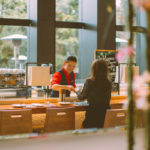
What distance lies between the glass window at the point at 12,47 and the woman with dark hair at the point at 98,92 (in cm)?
316

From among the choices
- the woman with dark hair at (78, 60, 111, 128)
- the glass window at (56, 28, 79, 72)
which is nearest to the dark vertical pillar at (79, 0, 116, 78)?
the glass window at (56, 28, 79, 72)

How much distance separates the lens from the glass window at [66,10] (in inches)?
271

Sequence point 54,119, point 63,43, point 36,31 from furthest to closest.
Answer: point 63,43 < point 36,31 < point 54,119

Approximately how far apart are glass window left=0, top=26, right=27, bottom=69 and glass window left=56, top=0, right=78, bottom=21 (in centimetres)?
94

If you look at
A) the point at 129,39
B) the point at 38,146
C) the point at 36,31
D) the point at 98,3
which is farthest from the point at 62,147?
the point at 98,3

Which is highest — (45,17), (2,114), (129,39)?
(45,17)

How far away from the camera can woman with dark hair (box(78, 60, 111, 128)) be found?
133 inches

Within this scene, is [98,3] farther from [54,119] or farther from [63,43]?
[54,119]

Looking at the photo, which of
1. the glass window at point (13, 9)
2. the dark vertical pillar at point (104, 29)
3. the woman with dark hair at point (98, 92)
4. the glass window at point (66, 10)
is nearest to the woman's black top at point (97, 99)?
the woman with dark hair at point (98, 92)

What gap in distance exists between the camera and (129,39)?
0.87 meters

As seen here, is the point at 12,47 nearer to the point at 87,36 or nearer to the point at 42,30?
the point at 42,30

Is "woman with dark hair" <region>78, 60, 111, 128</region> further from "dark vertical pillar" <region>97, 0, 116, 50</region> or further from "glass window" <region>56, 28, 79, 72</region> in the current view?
"glass window" <region>56, 28, 79, 72</region>

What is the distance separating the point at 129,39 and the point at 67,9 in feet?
20.8

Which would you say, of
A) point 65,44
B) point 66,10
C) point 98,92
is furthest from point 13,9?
point 98,92
